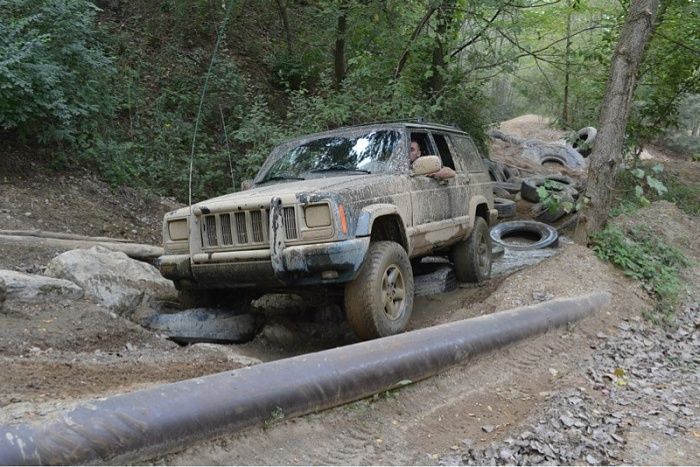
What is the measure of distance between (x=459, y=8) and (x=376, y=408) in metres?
9.53

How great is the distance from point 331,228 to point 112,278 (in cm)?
246

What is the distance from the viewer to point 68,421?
2676 mm

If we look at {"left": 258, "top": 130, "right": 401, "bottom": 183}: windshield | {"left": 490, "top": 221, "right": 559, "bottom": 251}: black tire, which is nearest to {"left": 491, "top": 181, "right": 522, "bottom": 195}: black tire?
{"left": 490, "top": 221, "right": 559, "bottom": 251}: black tire

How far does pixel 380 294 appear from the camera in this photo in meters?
5.06

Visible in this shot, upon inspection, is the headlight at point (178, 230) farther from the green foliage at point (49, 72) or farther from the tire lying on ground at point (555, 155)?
the tire lying on ground at point (555, 155)

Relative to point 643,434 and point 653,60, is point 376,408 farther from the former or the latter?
point 653,60

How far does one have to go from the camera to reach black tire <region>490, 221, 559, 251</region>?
9.43 meters

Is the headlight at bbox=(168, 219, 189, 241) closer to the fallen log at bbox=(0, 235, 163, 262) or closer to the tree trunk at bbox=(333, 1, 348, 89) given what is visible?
the fallen log at bbox=(0, 235, 163, 262)

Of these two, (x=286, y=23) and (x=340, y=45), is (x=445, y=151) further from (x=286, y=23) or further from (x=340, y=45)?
(x=286, y=23)

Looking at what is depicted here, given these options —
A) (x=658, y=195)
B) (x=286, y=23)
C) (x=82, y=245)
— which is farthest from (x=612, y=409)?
(x=286, y=23)

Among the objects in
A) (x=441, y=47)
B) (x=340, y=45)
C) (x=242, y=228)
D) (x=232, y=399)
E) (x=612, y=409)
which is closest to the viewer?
(x=232, y=399)

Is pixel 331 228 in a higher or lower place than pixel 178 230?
higher

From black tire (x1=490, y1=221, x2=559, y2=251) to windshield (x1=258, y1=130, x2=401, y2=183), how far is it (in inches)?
151

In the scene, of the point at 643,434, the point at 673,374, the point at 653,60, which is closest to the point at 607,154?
the point at 673,374
